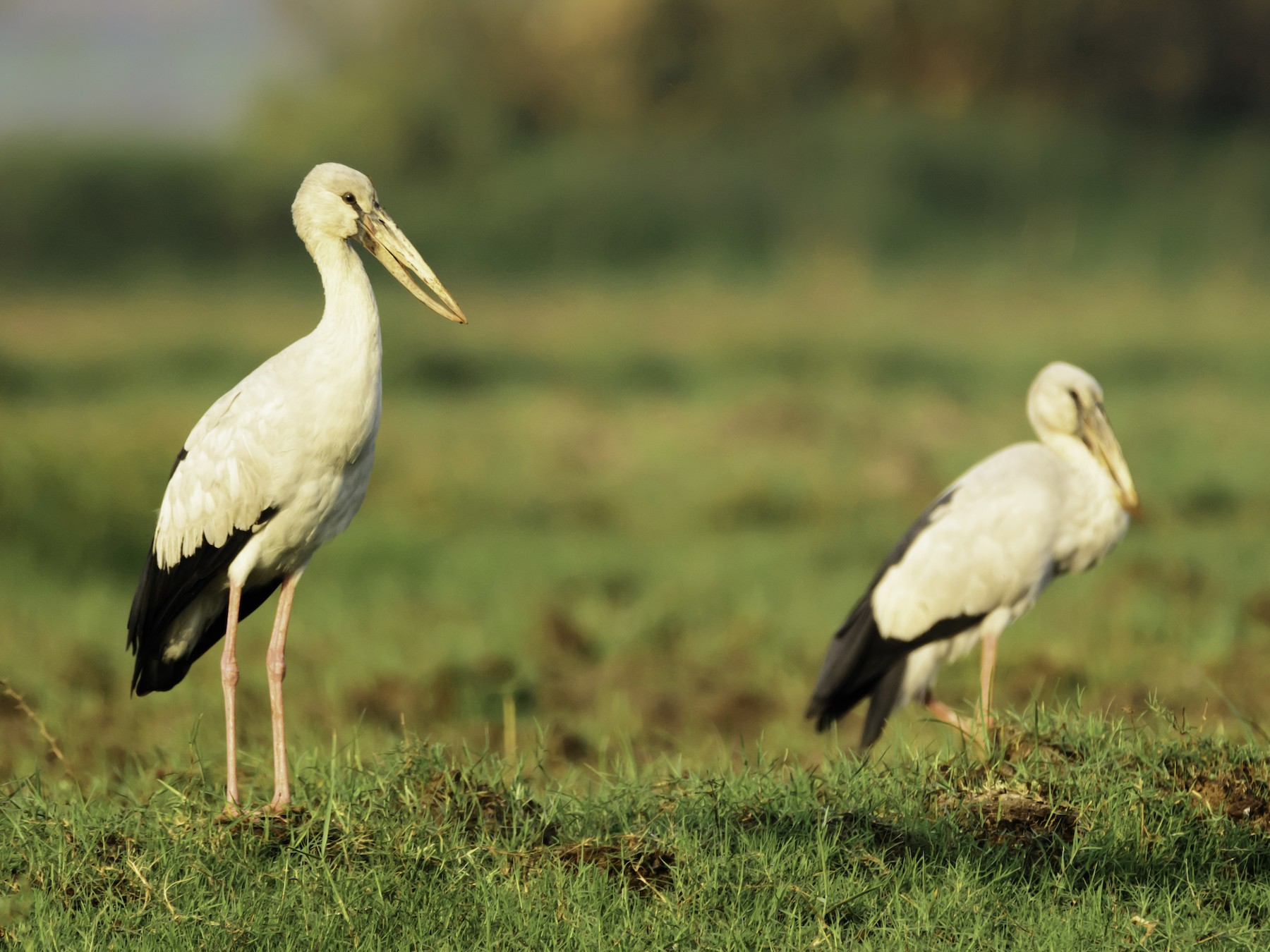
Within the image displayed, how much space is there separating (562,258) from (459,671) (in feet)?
51.0

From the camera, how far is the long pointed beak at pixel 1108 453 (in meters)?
5.45

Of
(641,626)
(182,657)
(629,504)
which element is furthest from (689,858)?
(629,504)

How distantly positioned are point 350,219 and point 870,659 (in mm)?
2533

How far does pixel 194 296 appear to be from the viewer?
781 inches

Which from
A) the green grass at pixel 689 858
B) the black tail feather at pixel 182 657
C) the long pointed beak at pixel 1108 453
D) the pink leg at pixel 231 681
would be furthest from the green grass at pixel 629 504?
the long pointed beak at pixel 1108 453

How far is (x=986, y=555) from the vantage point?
5398mm

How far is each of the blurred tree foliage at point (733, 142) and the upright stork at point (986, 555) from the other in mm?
16429

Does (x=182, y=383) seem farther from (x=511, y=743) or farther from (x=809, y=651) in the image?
(x=511, y=743)

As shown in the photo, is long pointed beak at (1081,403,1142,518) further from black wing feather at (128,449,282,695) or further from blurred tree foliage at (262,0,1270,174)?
blurred tree foliage at (262,0,1270,174)


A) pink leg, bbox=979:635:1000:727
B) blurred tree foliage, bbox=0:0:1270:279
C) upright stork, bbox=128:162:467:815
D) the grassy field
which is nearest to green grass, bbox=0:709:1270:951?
the grassy field

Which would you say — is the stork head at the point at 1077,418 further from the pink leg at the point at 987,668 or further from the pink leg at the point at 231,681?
the pink leg at the point at 231,681

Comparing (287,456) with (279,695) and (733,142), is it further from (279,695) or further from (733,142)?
(733,142)

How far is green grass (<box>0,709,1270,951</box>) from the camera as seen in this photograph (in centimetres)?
321

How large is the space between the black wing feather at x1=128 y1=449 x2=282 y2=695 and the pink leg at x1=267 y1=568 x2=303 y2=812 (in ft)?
0.38
